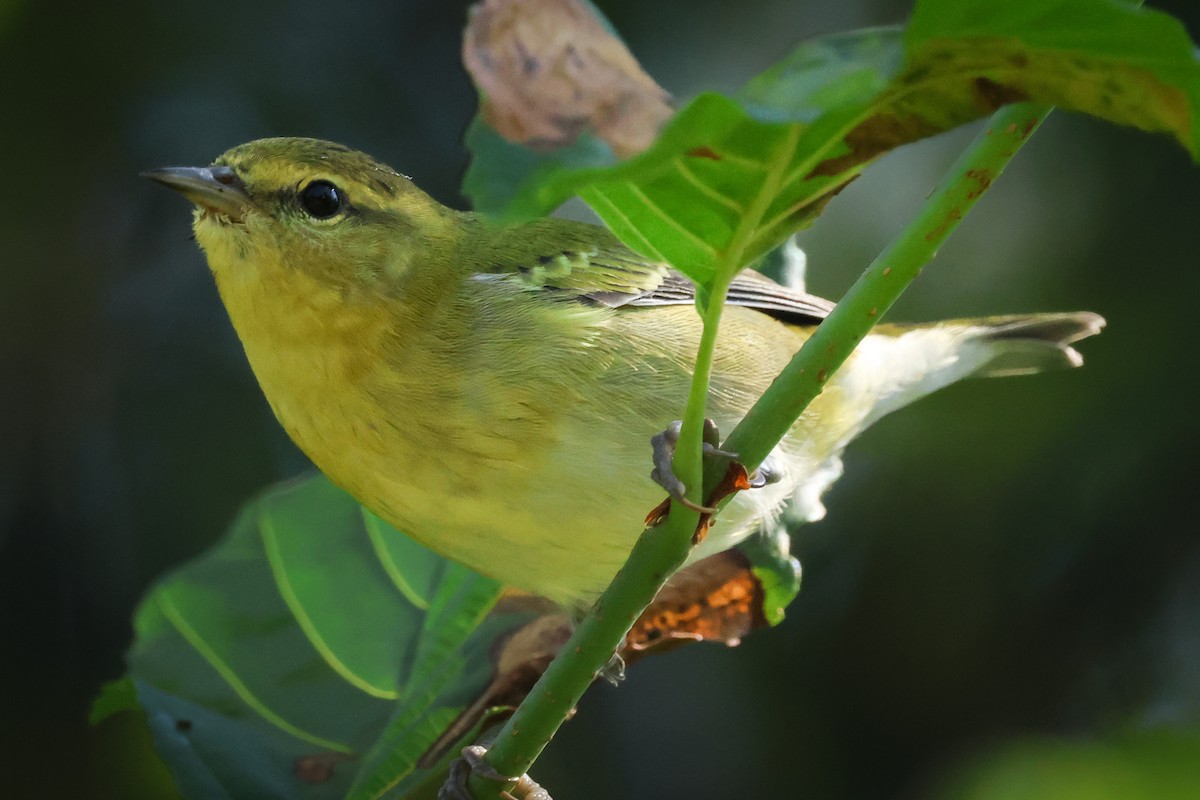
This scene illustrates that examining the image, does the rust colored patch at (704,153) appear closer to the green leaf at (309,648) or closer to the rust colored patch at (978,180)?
the rust colored patch at (978,180)

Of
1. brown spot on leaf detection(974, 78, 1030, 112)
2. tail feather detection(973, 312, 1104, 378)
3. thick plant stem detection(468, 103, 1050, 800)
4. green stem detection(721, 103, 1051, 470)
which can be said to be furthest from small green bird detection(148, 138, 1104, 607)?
brown spot on leaf detection(974, 78, 1030, 112)

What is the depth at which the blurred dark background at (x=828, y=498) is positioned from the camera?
3.95m

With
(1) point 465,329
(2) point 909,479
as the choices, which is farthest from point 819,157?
(2) point 909,479

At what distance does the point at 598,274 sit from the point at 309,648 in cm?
122

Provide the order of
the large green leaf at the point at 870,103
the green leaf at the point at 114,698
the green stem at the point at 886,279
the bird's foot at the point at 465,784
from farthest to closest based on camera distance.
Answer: the green leaf at the point at 114,698 → the bird's foot at the point at 465,784 → the green stem at the point at 886,279 → the large green leaf at the point at 870,103

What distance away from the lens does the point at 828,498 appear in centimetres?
437

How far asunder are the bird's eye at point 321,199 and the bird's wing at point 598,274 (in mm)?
378

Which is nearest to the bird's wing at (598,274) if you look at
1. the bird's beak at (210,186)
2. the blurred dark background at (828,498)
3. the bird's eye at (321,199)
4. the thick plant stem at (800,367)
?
the bird's eye at (321,199)

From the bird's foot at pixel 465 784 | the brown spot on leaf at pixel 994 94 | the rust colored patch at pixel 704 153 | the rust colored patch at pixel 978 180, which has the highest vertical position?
the brown spot on leaf at pixel 994 94

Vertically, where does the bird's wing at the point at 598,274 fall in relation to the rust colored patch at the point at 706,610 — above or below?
above

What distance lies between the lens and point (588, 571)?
2885 mm

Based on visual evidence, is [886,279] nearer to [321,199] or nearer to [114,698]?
[321,199]

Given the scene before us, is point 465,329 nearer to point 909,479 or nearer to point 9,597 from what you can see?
point 909,479

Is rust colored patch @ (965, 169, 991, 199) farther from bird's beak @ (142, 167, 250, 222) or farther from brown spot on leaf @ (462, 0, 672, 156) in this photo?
bird's beak @ (142, 167, 250, 222)
